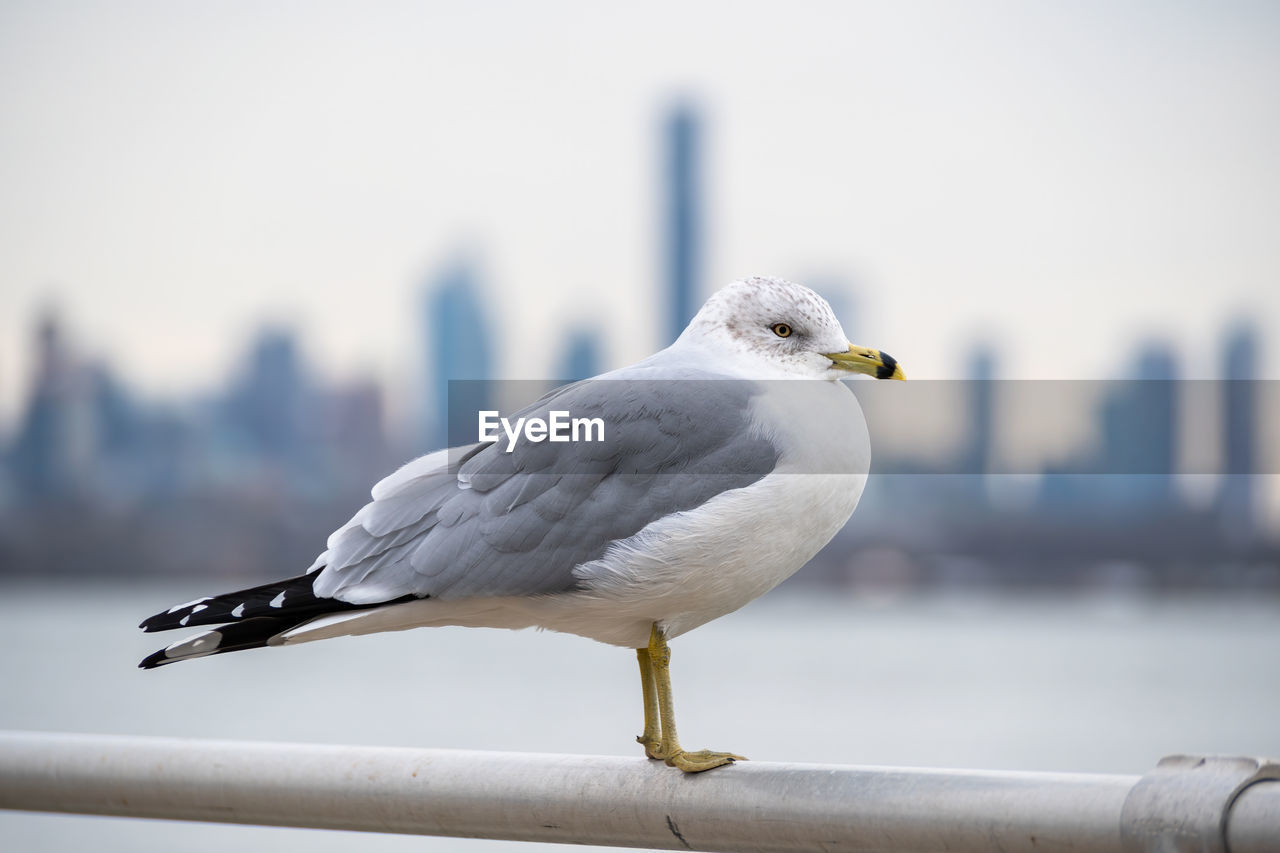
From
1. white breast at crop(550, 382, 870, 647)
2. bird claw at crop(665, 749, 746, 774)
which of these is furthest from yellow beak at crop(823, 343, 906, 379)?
bird claw at crop(665, 749, 746, 774)

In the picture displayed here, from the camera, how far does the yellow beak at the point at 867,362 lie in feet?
7.32

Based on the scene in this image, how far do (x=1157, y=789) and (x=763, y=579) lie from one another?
72cm

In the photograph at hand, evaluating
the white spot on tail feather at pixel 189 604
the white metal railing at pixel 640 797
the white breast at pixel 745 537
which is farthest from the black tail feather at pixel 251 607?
the white breast at pixel 745 537

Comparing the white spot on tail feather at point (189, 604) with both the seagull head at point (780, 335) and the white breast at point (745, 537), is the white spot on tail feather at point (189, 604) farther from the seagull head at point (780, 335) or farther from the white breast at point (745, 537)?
the seagull head at point (780, 335)

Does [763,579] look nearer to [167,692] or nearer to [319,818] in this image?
[319,818]

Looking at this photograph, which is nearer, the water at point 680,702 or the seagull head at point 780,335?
the seagull head at point 780,335

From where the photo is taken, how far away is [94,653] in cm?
4034

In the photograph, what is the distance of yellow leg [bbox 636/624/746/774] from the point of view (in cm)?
201

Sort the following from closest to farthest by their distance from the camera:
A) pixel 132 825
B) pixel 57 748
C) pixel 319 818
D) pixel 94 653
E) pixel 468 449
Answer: pixel 319 818, pixel 57 748, pixel 468 449, pixel 132 825, pixel 94 653

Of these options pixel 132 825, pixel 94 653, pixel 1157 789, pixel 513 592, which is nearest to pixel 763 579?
pixel 513 592

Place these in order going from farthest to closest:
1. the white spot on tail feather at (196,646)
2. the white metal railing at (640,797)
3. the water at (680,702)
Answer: the water at (680,702), the white spot on tail feather at (196,646), the white metal railing at (640,797)

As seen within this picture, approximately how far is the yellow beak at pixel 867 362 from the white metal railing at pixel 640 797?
664mm

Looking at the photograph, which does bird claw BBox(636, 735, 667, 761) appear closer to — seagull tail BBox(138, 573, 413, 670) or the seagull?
the seagull

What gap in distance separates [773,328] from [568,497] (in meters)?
0.44
